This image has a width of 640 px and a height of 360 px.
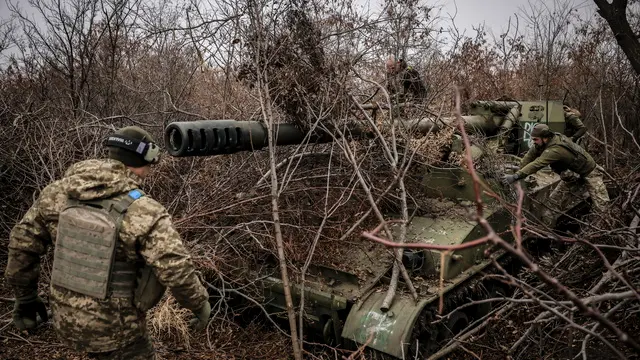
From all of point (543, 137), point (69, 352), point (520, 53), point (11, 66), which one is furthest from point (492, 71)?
point (69, 352)

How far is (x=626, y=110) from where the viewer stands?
10461mm

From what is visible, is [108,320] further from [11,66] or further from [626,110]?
[626,110]

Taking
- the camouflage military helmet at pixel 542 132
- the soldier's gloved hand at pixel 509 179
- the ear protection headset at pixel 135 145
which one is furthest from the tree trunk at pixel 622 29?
the ear protection headset at pixel 135 145

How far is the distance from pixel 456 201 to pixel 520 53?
11641 millimetres

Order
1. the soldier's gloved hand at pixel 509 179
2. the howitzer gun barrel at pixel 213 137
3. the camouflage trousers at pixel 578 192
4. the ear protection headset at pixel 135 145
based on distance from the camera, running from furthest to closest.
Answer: the camouflage trousers at pixel 578 192, the soldier's gloved hand at pixel 509 179, the howitzer gun barrel at pixel 213 137, the ear protection headset at pixel 135 145

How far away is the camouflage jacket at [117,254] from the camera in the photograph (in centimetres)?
259

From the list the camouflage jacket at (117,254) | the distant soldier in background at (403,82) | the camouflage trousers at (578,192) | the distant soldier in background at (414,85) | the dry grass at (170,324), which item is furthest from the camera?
the distant soldier in background at (414,85)

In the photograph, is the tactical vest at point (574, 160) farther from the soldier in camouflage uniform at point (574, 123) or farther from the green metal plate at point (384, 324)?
the green metal plate at point (384, 324)

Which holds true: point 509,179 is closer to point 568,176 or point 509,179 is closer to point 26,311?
point 568,176

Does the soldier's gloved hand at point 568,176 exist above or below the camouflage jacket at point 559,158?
below

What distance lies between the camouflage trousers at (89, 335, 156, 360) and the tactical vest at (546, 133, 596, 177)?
485 centimetres

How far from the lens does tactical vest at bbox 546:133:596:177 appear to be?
5.93 m

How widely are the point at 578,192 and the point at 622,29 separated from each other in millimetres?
Result: 2809

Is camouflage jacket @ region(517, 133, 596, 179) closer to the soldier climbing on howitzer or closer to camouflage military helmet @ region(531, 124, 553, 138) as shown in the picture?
the soldier climbing on howitzer
